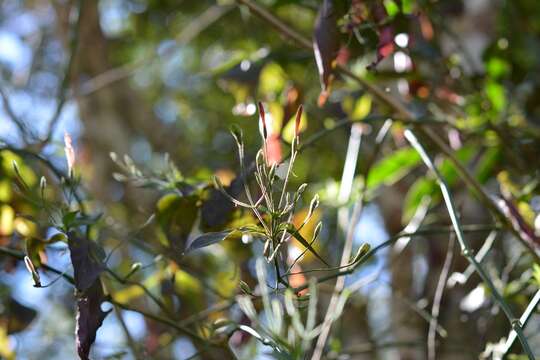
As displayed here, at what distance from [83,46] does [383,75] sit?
121cm

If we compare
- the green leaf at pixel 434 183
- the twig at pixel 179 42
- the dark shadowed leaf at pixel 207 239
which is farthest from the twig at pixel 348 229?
the twig at pixel 179 42

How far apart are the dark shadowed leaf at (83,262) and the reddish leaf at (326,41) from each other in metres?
0.31

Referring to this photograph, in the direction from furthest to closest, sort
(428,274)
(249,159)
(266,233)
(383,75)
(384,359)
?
(384,359), (428,274), (383,75), (249,159), (266,233)

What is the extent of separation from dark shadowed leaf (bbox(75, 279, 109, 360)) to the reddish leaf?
325 mm

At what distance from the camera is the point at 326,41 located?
32.6 inches

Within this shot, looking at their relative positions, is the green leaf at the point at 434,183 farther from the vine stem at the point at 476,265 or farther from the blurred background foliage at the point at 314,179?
the vine stem at the point at 476,265

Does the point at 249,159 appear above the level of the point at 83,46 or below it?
above

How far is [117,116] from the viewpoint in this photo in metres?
2.09

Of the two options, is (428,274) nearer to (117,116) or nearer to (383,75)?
(383,75)

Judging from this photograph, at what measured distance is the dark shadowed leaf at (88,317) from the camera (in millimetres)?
680

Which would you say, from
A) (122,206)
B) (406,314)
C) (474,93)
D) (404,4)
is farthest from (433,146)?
(122,206)

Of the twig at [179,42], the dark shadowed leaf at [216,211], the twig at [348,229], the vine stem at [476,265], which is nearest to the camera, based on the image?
the vine stem at [476,265]

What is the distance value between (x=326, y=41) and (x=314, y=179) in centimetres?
126

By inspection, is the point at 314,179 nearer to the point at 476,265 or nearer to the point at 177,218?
the point at 177,218
